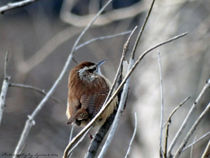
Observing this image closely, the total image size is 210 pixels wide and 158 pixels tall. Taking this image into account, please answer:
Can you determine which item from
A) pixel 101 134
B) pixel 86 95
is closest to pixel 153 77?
pixel 86 95

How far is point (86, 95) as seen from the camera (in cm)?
430

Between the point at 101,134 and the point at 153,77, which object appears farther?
the point at 153,77

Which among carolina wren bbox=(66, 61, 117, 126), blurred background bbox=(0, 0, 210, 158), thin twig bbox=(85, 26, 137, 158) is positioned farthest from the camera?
blurred background bbox=(0, 0, 210, 158)

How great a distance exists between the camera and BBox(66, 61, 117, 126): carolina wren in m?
4.01

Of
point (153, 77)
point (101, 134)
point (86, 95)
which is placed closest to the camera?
point (101, 134)

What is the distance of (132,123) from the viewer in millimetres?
7789

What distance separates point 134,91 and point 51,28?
22.0ft

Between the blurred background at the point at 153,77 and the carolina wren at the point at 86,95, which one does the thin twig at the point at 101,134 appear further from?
the blurred background at the point at 153,77

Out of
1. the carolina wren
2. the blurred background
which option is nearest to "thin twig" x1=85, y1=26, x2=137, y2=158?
the carolina wren

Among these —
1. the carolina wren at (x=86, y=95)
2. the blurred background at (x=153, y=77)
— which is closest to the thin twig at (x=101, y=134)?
the carolina wren at (x=86, y=95)

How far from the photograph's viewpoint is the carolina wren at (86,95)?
401 cm

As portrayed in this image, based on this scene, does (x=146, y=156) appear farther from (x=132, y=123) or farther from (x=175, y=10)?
(x=175, y=10)

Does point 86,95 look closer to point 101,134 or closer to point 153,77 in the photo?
point 101,134

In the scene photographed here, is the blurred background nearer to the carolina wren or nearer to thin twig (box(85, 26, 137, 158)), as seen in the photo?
the carolina wren
